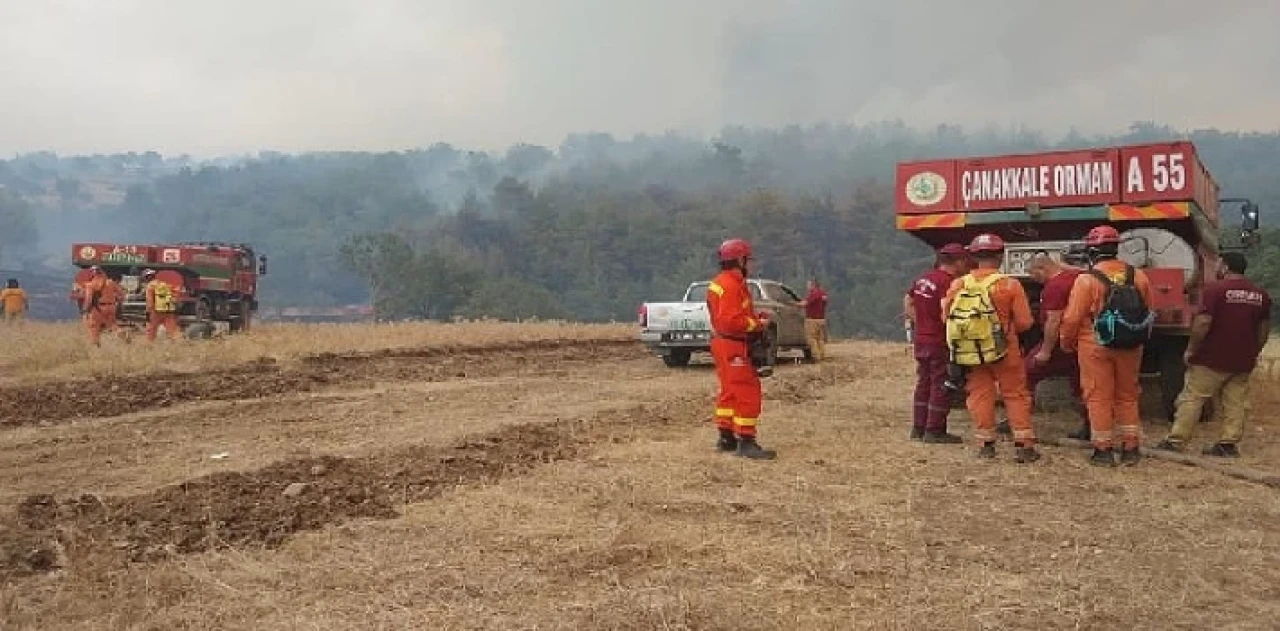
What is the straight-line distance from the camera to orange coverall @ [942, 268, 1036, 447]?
735 centimetres

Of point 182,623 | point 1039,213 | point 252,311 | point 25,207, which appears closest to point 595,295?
point 252,311

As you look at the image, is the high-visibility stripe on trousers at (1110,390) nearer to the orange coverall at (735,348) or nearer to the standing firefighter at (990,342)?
the standing firefighter at (990,342)

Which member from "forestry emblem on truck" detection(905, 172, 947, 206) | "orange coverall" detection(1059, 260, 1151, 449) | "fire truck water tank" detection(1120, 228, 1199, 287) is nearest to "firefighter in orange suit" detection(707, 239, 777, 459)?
"orange coverall" detection(1059, 260, 1151, 449)

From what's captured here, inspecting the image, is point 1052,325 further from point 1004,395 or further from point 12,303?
point 12,303

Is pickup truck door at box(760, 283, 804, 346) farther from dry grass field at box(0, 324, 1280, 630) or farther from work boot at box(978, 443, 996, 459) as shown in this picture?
work boot at box(978, 443, 996, 459)

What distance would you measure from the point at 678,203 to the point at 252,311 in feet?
242

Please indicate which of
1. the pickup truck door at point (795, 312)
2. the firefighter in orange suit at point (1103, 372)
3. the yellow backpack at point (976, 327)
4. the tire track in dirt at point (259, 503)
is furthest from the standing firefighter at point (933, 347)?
the pickup truck door at point (795, 312)

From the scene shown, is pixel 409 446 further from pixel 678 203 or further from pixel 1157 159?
pixel 678 203

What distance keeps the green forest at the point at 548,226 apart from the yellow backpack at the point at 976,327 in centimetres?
987

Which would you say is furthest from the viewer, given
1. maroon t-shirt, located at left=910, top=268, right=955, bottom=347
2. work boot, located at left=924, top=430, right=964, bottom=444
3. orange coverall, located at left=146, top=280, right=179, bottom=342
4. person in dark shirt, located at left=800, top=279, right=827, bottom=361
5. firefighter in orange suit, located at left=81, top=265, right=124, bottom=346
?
orange coverall, located at left=146, top=280, right=179, bottom=342

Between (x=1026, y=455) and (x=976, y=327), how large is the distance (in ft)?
3.19

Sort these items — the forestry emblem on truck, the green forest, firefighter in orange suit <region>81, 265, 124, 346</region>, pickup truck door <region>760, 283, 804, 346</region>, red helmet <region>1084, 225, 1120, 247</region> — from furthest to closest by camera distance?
the green forest
firefighter in orange suit <region>81, 265, 124, 346</region>
pickup truck door <region>760, 283, 804, 346</region>
the forestry emblem on truck
red helmet <region>1084, 225, 1120, 247</region>

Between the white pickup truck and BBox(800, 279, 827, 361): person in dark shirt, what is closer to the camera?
the white pickup truck

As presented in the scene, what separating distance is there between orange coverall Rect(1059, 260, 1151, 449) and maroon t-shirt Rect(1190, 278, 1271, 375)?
63 centimetres
